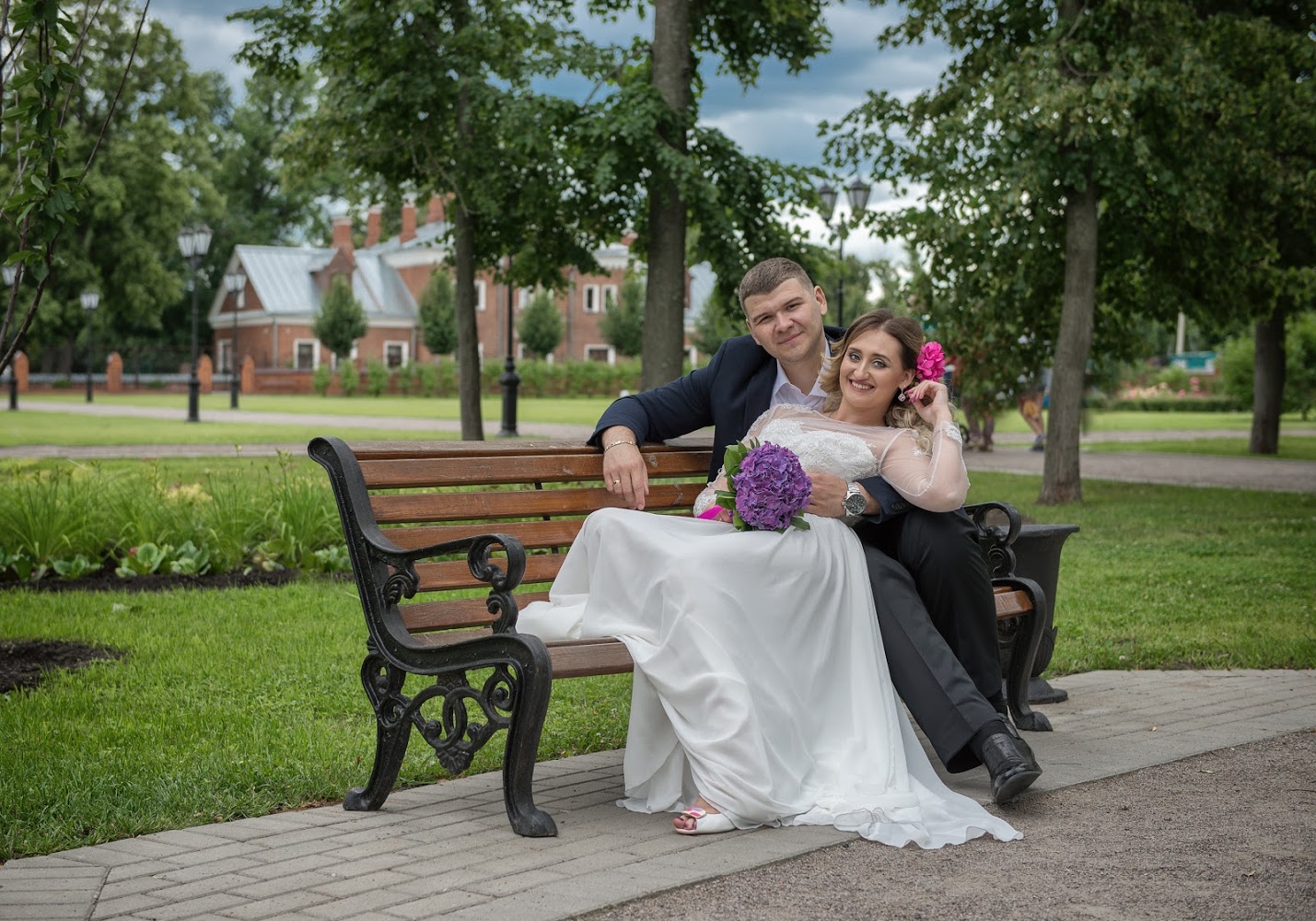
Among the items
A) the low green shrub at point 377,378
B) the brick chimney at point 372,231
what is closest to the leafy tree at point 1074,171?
the low green shrub at point 377,378

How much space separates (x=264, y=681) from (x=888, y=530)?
2872mm

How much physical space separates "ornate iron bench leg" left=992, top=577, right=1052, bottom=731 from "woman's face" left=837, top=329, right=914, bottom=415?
1.04m

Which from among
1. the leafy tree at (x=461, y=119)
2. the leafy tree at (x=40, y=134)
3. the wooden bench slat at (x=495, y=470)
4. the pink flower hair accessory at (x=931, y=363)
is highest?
the leafy tree at (x=461, y=119)

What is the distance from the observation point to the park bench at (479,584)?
3955 mm

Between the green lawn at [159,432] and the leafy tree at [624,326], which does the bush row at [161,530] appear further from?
the leafy tree at [624,326]

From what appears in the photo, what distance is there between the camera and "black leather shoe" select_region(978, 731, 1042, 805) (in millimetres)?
4133

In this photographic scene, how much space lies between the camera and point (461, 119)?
16.6 metres

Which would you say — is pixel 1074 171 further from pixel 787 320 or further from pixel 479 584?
pixel 479 584

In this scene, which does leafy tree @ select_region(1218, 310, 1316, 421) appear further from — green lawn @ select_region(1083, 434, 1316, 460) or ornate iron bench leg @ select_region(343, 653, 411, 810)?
ornate iron bench leg @ select_region(343, 653, 411, 810)

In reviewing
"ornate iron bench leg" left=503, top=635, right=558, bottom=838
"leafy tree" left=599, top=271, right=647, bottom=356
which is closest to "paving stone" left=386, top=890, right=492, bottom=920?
"ornate iron bench leg" left=503, top=635, right=558, bottom=838

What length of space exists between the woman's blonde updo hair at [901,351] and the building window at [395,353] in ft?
227

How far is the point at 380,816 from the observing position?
4219mm

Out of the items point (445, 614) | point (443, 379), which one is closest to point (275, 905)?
point (445, 614)

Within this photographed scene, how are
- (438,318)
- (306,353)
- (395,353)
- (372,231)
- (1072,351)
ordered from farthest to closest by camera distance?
1. (372,231)
2. (395,353)
3. (306,353)
4. (438,318)
5. (1072,351)
